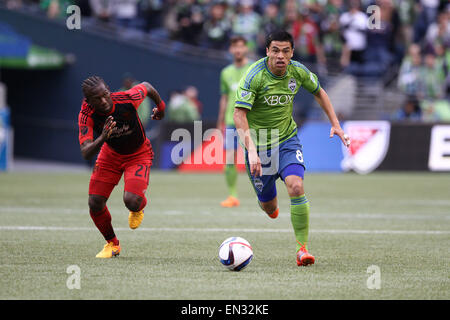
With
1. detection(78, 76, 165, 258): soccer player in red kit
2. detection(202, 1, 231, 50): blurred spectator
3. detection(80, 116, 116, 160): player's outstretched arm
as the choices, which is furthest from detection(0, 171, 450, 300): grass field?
detection(202, 1, 231, 50): blurred spectator

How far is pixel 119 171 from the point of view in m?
8.47

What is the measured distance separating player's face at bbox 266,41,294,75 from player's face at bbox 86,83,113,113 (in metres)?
1.65

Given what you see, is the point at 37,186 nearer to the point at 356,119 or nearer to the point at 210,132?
the point at 210,132

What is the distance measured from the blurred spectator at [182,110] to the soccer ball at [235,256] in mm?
14860

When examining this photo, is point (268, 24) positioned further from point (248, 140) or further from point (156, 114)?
point (248, 140)

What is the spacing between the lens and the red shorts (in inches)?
325

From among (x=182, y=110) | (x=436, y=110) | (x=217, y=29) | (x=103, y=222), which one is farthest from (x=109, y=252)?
(x=217, y=29)

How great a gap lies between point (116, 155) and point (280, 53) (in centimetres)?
205

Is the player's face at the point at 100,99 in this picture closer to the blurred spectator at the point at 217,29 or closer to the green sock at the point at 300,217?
the green sock at the point at 300,217

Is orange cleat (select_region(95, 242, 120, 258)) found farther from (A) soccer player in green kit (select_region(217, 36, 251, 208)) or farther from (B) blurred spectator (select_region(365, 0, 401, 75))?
(B) blurred spectator (select_region(365, 0, 401, 75))

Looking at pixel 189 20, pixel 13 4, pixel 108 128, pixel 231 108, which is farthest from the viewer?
pixel 13 4

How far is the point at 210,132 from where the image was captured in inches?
843
